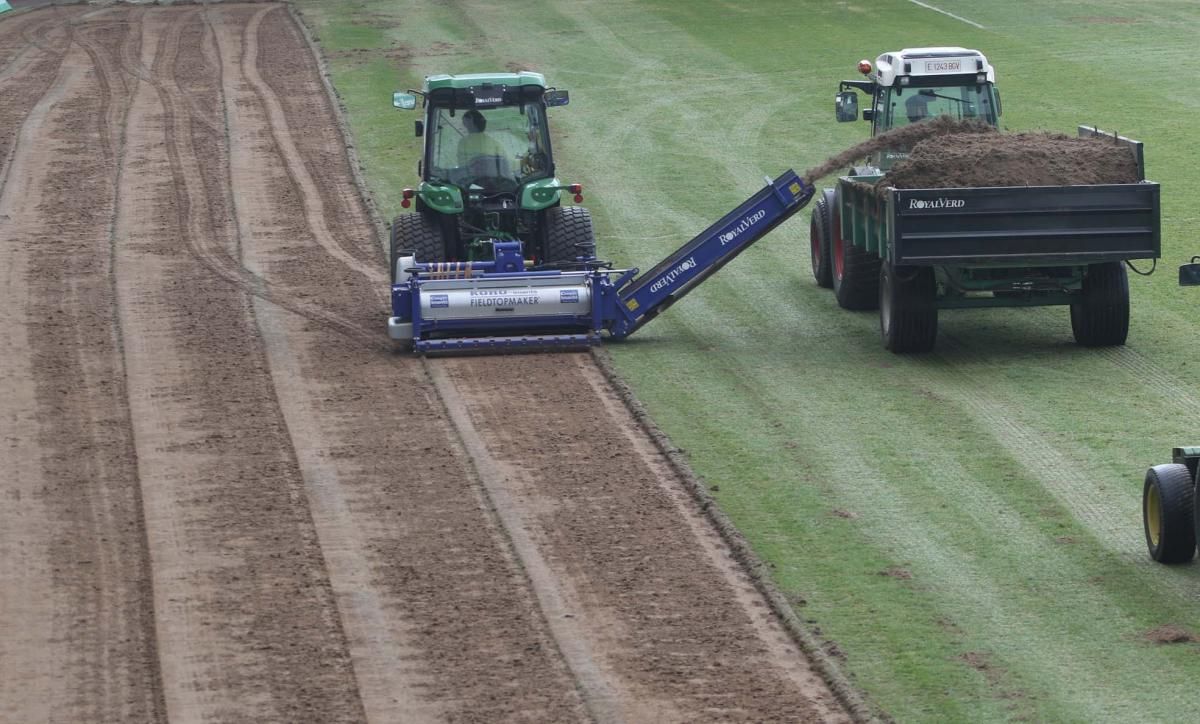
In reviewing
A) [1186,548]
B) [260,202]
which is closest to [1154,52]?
[260,202]

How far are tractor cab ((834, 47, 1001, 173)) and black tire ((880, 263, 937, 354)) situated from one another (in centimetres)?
286

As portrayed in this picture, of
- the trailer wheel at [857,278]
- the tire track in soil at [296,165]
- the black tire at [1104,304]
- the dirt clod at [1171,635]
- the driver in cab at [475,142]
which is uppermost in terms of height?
the driver in cab at [475,142]

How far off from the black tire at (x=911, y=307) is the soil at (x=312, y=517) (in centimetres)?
283

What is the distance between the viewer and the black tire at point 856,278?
1922 cm

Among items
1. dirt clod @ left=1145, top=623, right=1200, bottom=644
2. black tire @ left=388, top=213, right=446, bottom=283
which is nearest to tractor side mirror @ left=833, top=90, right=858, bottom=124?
black tire @ left=388, top=213, right=446, bottom=283

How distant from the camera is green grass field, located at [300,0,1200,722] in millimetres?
10695

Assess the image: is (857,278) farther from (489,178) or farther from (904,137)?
(489,178)

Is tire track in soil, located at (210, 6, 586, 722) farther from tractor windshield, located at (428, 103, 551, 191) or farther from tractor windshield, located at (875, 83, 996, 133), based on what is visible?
tractor windshield, located at (875, 83, 996, 133)

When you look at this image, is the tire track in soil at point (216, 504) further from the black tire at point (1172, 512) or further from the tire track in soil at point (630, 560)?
the black tire at point (1172, 512)

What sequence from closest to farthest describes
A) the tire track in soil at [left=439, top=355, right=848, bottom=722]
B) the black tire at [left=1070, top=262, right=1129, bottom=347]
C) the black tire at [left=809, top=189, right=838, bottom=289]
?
the tire track in soil at [left=439, top=355, right=848, bottom=722], the black tire at [left=1070, top=262, right=1129, bottom=347], the black tire at [left=809, top=189, right=838, bottom=289]

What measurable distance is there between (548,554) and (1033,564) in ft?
10.1

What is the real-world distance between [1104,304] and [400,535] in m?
7.56

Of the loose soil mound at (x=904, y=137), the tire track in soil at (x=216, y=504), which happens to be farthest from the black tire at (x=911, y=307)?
the tire track in soil at (x=216, y=504)

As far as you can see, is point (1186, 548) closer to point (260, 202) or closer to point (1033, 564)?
point (1033, 564)
